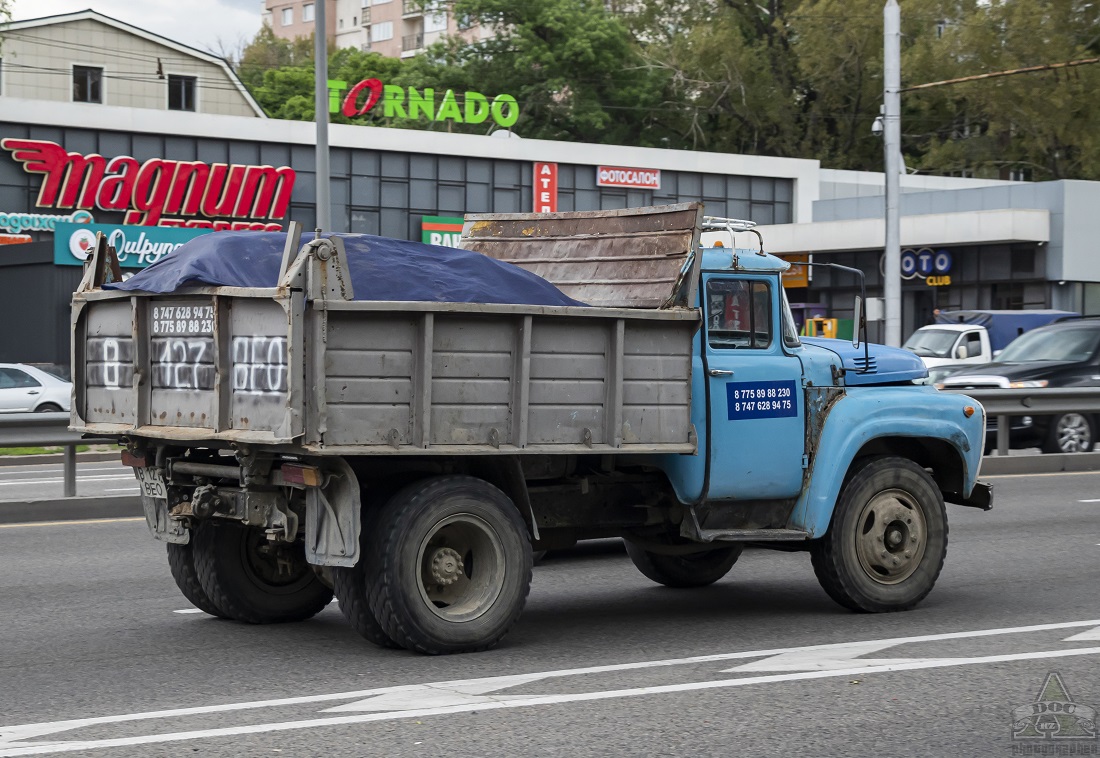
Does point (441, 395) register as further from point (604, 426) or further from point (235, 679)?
point (235, 679)

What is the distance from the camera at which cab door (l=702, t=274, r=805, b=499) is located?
8.75m

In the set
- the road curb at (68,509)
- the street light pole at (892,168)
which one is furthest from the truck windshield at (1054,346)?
the road curb at (68,509)

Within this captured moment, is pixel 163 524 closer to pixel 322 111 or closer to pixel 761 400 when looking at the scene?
pixel 761 400

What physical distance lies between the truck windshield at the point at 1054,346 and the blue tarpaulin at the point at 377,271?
55.7 feet

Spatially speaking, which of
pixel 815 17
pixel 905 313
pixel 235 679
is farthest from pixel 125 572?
pixel 815 17

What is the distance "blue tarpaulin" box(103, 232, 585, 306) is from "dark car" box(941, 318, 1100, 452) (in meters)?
15.0

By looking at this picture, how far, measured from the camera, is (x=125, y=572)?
11.2 metres

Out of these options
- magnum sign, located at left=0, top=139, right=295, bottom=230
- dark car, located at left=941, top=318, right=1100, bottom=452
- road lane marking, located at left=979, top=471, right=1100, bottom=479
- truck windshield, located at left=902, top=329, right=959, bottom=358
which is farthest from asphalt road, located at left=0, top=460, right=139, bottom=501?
magnum sign, located at left=0, top=139, right=295, bottom=230

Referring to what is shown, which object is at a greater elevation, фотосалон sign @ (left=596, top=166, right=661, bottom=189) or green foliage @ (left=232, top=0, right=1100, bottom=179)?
green foliage @ (left=232, top=0, right=1100, bottom=179)

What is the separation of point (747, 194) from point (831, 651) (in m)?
51.8

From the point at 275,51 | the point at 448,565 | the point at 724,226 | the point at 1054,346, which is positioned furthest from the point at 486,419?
the point at 275,51

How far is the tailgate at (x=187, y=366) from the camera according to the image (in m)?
7.27

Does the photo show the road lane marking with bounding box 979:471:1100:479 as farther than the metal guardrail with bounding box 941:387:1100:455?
No

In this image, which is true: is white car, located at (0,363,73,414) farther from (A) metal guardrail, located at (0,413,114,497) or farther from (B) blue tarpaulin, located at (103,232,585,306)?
(B) blue tarpaulin, located at (103,232,585,306)
